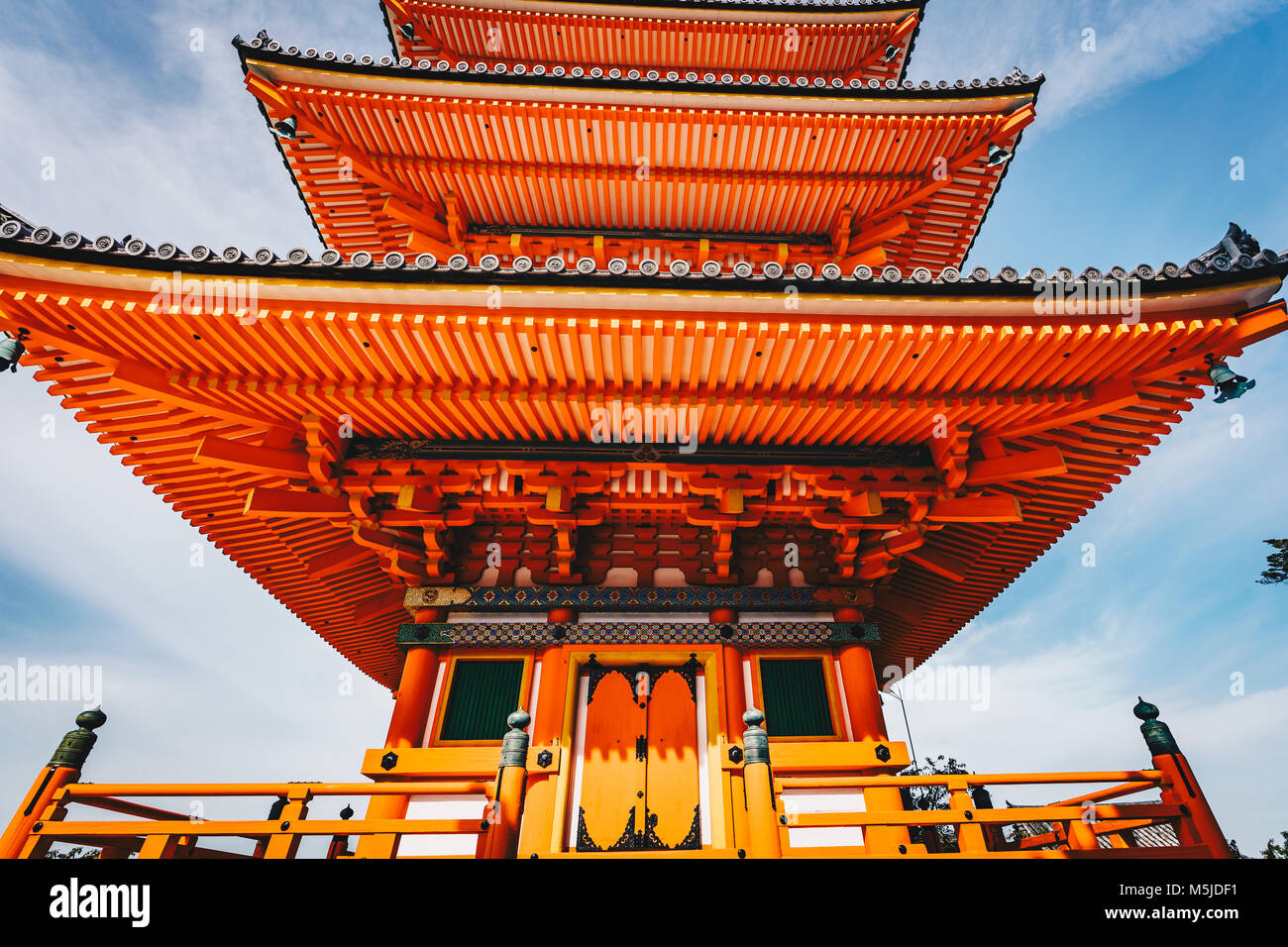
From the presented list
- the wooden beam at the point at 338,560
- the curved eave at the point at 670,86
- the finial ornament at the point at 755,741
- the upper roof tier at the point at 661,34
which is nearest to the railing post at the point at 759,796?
the finial ornament at the point at 755,741

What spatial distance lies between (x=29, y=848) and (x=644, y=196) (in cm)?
1041

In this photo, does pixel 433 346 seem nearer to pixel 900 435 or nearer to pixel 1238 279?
pixel 900 435

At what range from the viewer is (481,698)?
24.3ft

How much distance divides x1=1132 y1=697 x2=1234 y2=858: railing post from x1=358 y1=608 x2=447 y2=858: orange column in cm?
726

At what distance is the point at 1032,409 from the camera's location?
6367mm

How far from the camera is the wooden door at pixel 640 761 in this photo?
6.45 metres

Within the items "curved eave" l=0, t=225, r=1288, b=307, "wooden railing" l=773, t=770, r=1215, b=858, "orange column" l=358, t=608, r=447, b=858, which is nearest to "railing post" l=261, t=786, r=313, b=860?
"orange column" l=358, t=608, r=447, b=858

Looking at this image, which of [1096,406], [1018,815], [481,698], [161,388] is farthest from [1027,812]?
[161,388]

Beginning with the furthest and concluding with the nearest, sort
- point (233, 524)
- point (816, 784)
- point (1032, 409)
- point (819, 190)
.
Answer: point (819, 190), point (233, 524), point (1032, 409), point (816, 784)

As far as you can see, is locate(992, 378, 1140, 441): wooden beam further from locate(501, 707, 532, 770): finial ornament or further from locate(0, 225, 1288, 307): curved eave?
locate(501, 707, 532, 770): finial ornament

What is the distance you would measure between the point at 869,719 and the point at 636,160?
28.6ft

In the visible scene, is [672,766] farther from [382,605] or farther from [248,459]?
[248,459]
